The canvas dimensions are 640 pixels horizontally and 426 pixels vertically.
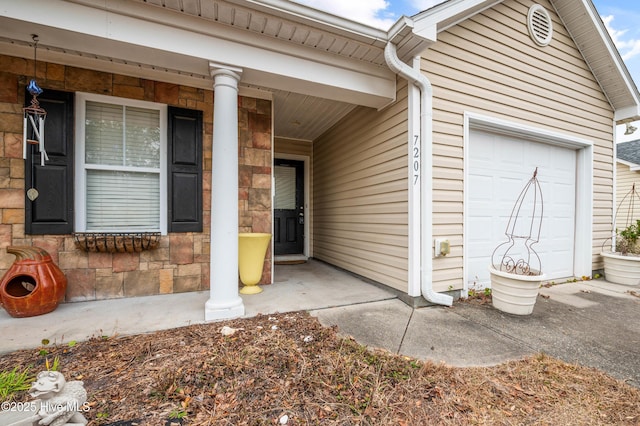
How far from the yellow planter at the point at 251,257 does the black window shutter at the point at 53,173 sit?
168cm

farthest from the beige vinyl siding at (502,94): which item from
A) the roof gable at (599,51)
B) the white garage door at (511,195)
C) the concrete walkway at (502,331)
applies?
the concrete walkway at (502,331)

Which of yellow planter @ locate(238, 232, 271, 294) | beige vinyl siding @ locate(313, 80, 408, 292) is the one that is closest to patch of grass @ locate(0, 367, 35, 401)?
yellow planter @ locate(238, 232, 271, 294)

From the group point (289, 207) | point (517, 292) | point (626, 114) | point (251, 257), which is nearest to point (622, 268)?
point (626, 114)

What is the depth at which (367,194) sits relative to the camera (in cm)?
365

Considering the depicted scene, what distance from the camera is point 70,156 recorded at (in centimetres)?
268

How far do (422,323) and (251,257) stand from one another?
6.13 ft

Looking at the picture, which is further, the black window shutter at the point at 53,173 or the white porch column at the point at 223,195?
the black window shutter at the point at 53,173

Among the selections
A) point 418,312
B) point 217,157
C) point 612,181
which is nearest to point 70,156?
point 217,157

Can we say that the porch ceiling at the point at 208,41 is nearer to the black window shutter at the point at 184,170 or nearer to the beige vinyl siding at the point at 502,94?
the black window shutter at the point at 184,170

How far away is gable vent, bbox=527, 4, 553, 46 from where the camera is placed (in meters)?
3.52

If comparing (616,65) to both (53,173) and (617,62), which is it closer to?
(617,62)

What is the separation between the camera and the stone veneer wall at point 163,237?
2.53 metres

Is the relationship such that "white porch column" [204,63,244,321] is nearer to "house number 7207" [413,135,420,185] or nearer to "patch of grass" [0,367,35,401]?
"patch of grass" [0,367,35,401]

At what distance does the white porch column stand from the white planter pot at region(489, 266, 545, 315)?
2.60 m
